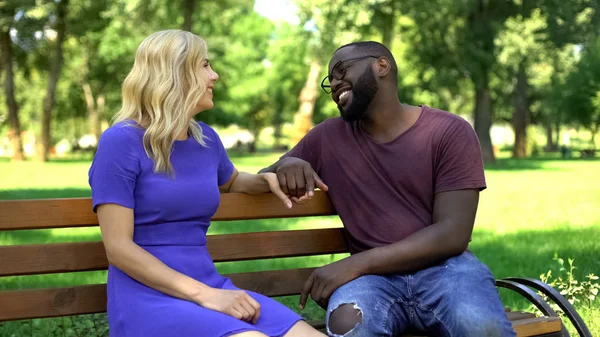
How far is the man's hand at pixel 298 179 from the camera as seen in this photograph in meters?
3.95

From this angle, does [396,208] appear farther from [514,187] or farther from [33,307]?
[514,187]

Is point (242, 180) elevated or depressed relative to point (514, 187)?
elevated

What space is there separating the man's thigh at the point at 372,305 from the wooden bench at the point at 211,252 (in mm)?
486

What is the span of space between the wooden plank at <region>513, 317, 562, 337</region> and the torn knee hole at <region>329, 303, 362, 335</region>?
85 cm

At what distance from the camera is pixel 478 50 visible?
1328 inches

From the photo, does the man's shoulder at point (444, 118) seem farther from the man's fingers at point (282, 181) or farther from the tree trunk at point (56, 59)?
the tree trunk at point (56, 59)

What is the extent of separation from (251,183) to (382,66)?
0.83m

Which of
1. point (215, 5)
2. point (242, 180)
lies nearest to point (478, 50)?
point (215, 5)

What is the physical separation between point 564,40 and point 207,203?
93.6 feet

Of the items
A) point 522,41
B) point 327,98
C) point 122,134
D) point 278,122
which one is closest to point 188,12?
point 522,41

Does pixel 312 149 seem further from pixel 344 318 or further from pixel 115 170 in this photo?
pixel 115 170

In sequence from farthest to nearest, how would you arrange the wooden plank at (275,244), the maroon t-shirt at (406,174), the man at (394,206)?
the wooden plank at (275,244) → the maroon t-shirt at (406,174) → the man at (394,206)

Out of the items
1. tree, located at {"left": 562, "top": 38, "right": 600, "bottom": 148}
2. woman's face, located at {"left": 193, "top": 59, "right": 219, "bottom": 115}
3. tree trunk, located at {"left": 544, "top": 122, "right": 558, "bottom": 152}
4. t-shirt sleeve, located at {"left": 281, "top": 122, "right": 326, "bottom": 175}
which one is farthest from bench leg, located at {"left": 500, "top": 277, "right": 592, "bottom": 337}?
tree trunk, located at {"left": 544, "top": 122, "right": 558, "bottom": 152}

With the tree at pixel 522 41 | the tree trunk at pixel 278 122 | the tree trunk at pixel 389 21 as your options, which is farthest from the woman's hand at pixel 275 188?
the tree trunk at pixel 278 122
